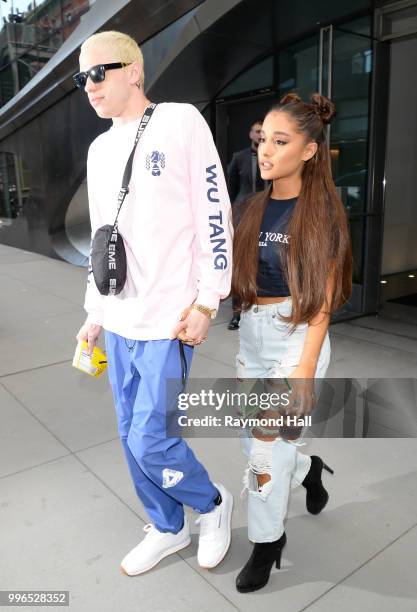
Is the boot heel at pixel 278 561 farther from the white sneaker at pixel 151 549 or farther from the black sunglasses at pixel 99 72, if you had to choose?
the black sunglasses at pixel 99 72

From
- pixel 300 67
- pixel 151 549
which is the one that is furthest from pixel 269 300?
pixel 300 67

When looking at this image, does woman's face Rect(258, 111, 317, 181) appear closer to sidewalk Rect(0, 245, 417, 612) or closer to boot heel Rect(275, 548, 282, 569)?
boot heel Rect(275, 548, 282, 569)

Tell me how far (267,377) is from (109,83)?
1.27 metres

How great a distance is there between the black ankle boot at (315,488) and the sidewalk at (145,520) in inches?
2.4

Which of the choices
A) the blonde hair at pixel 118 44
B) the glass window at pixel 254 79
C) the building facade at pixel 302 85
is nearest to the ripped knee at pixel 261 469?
the blonde hair at pixel 118 44

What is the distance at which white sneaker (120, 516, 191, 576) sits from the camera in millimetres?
2273

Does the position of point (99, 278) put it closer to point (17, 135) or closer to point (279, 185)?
point (279, 185)

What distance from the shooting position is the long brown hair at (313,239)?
195 cm

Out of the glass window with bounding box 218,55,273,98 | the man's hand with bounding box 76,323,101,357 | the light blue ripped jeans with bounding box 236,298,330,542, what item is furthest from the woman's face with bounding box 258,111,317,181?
the glass window with bounding box 218,55,273,98

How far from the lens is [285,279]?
203cm

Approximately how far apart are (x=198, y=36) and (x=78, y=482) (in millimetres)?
5972

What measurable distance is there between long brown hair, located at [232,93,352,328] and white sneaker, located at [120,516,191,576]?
1139 mm

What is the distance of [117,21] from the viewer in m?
8.28

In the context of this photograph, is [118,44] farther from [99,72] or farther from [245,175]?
[245,175]
